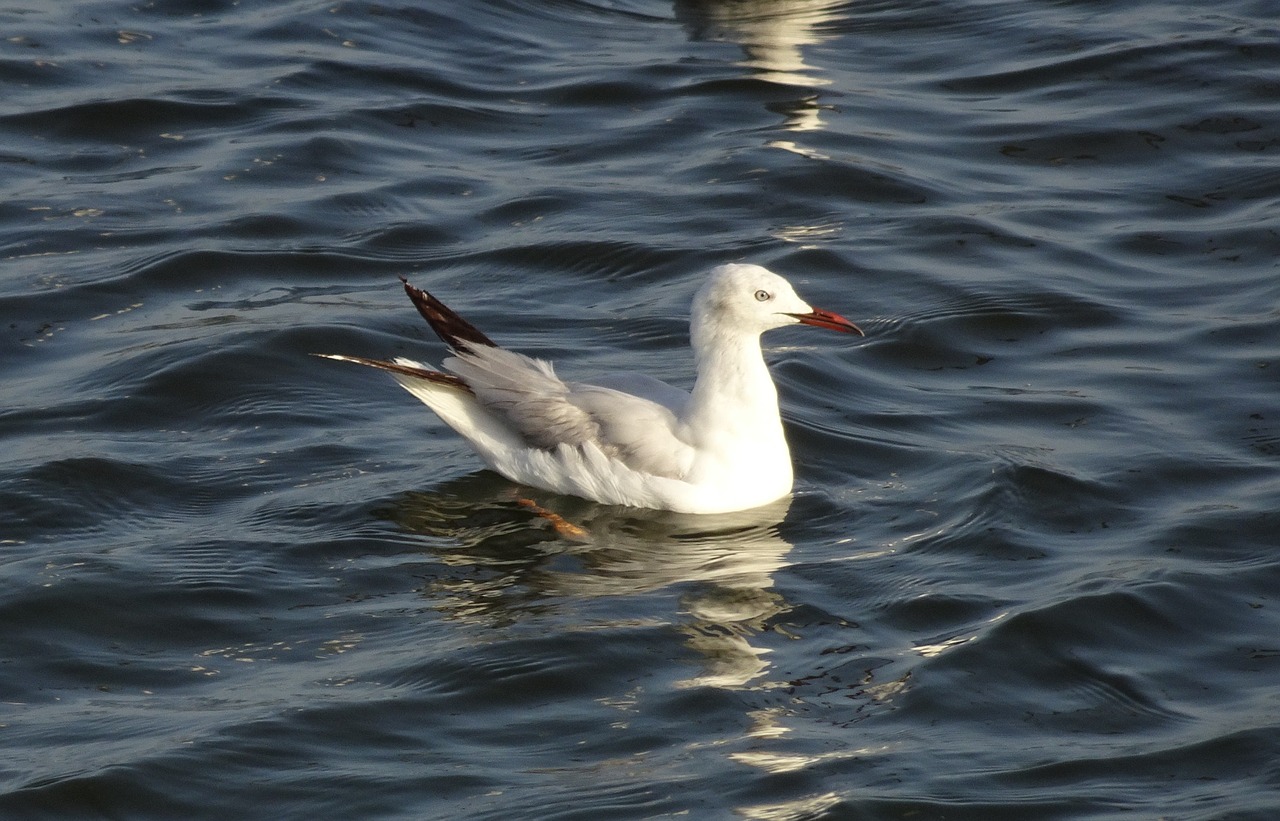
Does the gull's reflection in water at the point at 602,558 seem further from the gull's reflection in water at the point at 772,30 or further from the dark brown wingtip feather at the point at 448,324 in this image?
the gull's reflection in water at the point at 772,30

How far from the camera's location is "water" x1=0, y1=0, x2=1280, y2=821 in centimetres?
653

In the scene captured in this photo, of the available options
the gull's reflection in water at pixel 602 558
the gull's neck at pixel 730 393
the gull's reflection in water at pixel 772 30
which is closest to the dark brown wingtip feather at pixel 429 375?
the gull's reflection in water at pixel 602 558

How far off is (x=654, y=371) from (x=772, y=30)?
6.10 m

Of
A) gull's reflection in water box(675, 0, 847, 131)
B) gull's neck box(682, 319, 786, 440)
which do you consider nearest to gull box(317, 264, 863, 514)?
gull's neck box(682, 319, 786, 440)

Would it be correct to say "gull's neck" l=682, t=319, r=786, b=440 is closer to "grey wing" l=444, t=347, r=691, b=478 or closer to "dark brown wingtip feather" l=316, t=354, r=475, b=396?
"grey wing" l=444, t=347, r=691, b=478

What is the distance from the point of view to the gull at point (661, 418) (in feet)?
27.9

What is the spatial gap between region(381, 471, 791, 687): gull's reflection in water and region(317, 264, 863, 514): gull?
12cm

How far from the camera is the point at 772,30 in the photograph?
15.5 meters

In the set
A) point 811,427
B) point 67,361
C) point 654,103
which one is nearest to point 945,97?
point 654,103

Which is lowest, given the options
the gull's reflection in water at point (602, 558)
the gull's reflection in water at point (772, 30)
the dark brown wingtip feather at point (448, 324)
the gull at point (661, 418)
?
the gull's reflection in water at point (602, 558)

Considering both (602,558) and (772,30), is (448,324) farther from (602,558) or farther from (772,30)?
(772,30)

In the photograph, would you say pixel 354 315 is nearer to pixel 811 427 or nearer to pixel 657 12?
pixel 811 427

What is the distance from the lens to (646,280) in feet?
37.5

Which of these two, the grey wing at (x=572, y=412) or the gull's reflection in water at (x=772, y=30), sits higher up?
the gull's reflection in water at (x=772, y=30)
